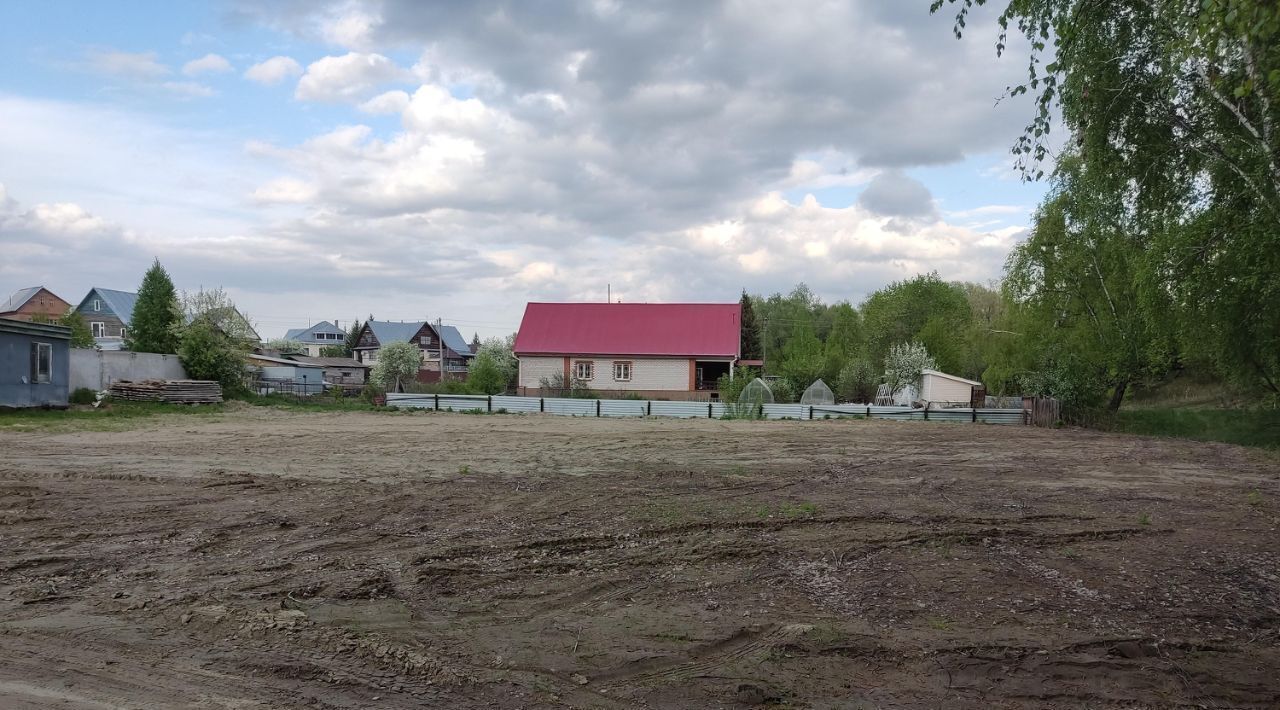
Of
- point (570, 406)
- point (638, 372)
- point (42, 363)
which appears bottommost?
point (570, 406)

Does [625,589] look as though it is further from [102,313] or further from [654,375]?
[102,313]

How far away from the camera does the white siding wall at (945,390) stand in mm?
34781

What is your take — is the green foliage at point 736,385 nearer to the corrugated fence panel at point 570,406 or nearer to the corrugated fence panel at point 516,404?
the corrugated fence panel at point 570,406

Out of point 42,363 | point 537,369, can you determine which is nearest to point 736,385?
point 537,369

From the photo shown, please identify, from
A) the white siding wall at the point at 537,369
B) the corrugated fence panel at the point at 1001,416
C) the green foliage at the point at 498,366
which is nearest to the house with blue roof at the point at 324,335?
the green foliage at the point at 498,366

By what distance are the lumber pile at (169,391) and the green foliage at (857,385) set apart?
27.6 metres

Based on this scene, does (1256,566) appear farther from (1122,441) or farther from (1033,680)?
(1122,441)

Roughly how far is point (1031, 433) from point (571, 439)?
14692mm

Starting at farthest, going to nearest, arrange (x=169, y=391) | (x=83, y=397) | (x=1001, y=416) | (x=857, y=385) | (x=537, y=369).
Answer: (x=537, y=369) → (x=857, y=385) → (x=1001, y=416) → (x=169, y=391) → (x=83, y=397)

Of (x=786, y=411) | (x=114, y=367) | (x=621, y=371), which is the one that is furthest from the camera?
(x=621, y=371)

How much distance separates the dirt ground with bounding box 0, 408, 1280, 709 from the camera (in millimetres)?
4422

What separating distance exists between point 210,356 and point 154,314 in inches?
274

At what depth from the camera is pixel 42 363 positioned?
909 inches

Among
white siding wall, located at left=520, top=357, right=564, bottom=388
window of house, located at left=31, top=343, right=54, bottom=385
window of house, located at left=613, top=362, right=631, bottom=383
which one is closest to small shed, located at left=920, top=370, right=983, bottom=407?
window of house, located at left=613, top=362, right=631, bottom=383
